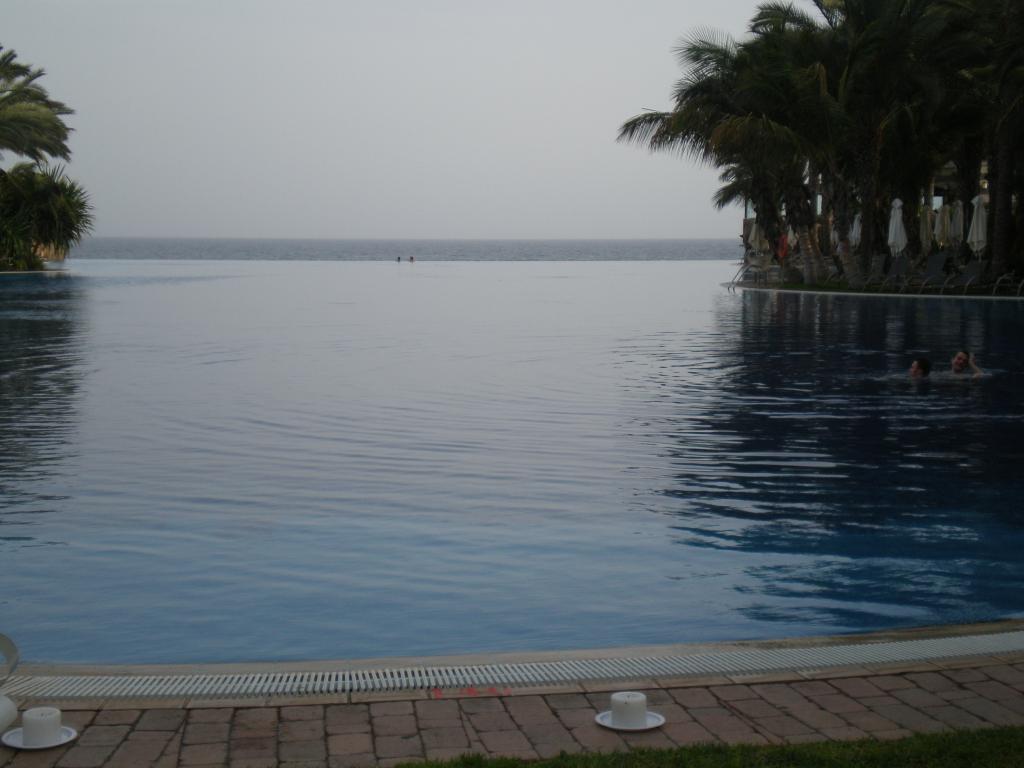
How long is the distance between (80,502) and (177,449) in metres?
1.82

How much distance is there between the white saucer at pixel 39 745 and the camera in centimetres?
323

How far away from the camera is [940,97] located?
2600 centimetres

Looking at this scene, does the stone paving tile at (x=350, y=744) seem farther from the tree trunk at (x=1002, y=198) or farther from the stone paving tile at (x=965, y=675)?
the tree trunk at (x=1002, y=198)

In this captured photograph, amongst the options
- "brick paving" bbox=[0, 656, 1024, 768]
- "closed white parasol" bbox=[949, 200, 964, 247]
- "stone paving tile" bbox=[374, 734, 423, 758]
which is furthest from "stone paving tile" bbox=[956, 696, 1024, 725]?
"closed white parasol" bbox=[949, 200, 964, 247]

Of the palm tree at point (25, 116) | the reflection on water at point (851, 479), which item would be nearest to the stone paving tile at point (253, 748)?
the reflection on water at point (851, 479)

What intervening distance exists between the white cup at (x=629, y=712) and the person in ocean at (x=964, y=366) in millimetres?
10799

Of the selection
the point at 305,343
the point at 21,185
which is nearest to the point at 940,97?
the point at 305,343

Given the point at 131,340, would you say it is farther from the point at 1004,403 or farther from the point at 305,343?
the point at 1004,403

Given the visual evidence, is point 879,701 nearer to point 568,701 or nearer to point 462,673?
point 568,701

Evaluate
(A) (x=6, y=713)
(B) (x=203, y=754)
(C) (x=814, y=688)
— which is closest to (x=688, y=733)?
(C) (x=814, y=688)

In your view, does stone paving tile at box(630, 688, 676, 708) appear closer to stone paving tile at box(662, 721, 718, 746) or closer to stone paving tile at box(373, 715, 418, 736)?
stone paving tile at box(662, 721, 718, 746)

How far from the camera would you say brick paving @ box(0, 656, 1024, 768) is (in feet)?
10.6

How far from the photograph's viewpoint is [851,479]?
8180 mm

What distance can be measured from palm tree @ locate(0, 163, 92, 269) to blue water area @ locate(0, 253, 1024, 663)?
88.8 feet
